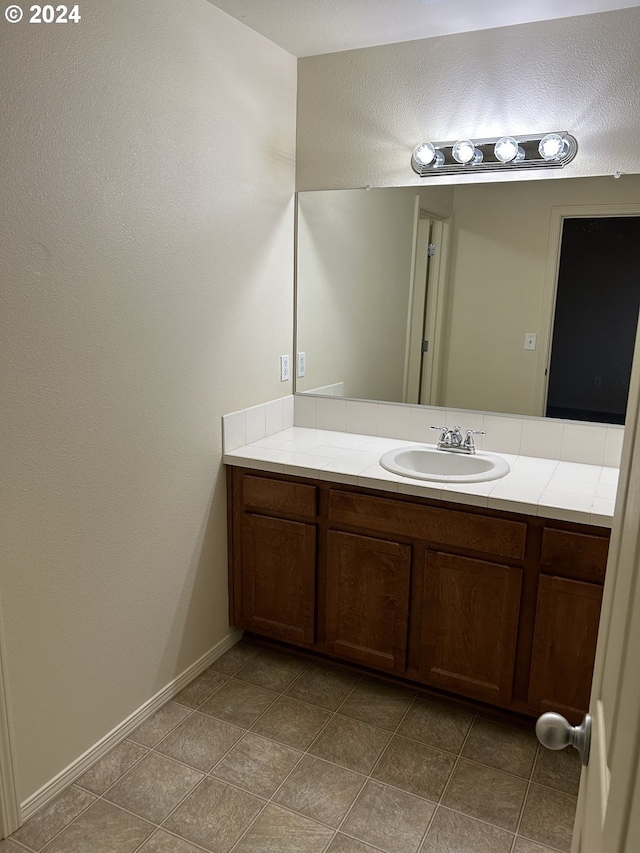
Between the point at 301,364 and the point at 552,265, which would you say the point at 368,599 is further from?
the point at 552,265

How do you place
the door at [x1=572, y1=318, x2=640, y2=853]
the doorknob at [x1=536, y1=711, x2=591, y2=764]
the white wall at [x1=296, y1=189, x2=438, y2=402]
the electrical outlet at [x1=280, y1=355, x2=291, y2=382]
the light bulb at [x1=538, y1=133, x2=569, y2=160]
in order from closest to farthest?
1. the door at [x1=572, y1=318, x2=640, y2=853]
2. the doorknob at [x1=536, y1=711, x2=591, y2=764]
3. the light bulb at [x1=538, y1=133, x2=569, y2=160]
4. the white wall at [x1=296, y1=189, x2=438, y2=402]
5. the electrical outlet at [x1=280, y1=355, x2=291, y2=382]

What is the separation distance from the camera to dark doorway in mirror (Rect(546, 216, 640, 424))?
7.55 feet

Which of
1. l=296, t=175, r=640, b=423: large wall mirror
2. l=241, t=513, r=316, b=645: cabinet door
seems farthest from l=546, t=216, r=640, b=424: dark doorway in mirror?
l=241, t=513, r=316, b=645: cabinet door

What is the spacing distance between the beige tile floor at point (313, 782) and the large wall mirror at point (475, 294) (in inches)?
48.5

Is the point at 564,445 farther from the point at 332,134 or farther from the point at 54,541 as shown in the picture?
the point at 54,541

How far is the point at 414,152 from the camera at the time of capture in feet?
8.34

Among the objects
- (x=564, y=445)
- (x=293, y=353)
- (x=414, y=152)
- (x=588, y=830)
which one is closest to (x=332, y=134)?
(x=414, y=152)

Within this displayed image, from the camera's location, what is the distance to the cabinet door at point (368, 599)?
2318 millimetres

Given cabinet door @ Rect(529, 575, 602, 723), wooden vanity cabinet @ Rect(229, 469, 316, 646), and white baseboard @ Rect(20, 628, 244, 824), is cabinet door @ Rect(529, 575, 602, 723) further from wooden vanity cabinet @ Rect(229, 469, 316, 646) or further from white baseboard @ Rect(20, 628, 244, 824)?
white baseboard @ Rect(20, 628, 244, 824)

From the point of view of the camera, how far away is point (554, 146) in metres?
2.29

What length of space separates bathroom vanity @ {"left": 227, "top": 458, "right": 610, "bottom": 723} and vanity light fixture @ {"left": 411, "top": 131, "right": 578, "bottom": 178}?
1271 mm

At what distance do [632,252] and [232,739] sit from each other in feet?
7.14

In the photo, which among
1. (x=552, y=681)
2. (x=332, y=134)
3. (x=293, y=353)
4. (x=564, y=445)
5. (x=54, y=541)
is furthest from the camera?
(x=293, y=353)

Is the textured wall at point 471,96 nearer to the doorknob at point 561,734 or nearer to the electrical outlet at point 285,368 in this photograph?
the electrical outlet at point 285,368
